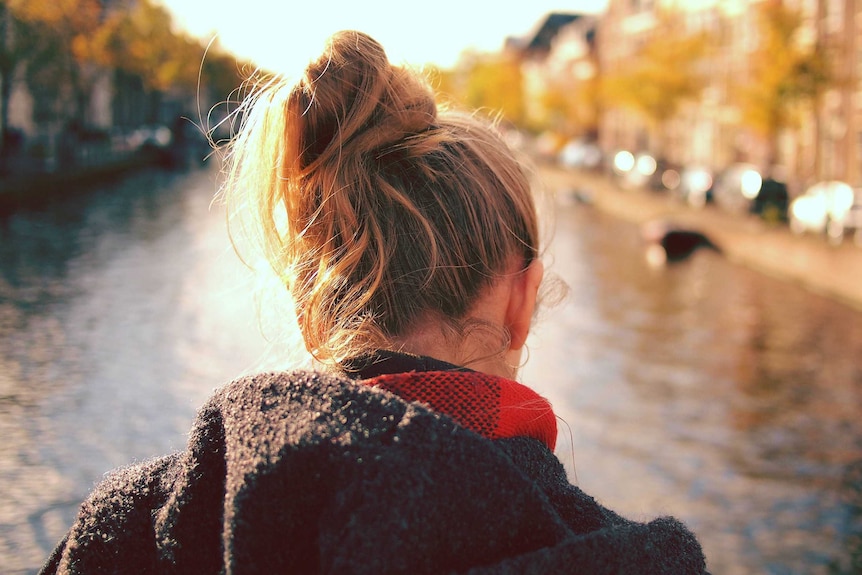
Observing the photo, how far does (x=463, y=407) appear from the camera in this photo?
1.16 meters

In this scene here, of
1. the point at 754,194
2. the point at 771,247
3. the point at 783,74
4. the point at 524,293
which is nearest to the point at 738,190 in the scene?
the point at 754,194

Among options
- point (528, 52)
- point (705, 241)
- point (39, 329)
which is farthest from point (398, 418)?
point (528, 52)

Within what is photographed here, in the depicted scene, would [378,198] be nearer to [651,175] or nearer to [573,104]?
[651,175]

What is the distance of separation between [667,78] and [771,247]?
85.0 ft

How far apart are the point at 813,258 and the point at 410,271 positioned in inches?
774

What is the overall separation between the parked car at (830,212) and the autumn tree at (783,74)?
3.76 m

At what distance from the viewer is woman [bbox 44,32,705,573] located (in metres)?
1.04

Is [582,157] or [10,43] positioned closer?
[10,43]

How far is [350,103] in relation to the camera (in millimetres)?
1346

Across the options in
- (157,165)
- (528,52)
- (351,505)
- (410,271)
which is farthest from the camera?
(528,52)

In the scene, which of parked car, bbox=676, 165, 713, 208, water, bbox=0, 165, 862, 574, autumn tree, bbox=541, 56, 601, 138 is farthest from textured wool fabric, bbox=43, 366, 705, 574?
autumn tree, bbox=541, 56, 601, 138

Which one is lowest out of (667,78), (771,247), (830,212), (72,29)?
(771,247)

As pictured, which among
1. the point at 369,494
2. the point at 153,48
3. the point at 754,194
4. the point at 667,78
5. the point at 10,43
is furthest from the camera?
the point at 153,48

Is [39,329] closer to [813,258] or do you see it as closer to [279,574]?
[279,574]
